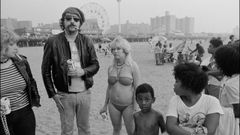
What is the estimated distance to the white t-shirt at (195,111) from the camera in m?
2.03

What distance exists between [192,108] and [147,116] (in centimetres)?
77

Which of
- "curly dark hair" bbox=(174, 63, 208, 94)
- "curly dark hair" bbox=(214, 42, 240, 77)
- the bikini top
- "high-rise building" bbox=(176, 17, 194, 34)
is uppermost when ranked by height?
"high-rise building" bbox=(176, 17, 194, 34)

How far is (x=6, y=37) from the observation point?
229cm

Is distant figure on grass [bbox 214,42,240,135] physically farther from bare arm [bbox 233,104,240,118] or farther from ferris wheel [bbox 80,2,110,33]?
ferris wheel [bbox 80,2,110,33]

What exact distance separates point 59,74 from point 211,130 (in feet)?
6.05

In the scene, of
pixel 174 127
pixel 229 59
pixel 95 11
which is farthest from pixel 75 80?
pixel 95 11

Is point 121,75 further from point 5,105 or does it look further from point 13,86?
point 5,105

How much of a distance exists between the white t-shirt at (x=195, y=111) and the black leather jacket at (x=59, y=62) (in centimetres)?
135

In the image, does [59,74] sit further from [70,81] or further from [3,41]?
[3,41]

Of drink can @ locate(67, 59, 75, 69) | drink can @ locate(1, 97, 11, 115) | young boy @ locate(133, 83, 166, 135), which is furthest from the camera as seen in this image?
drink can @ locate(67, 59, 75, 69)

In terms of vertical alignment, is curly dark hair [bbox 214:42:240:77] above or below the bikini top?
above

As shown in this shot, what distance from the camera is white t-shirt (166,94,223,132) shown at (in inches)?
79.9

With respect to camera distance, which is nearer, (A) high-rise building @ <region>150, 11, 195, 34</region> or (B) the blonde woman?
(B) the blonde woman

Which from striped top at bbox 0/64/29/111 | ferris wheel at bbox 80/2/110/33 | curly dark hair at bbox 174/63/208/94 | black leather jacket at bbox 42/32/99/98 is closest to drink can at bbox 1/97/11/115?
striped top at bbox 0/64/29/111
